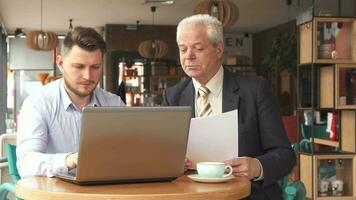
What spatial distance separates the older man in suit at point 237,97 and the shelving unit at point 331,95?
3651 mm

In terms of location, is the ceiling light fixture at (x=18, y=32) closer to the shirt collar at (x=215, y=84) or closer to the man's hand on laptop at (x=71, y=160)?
the shirt collar at (x=215, y=84)

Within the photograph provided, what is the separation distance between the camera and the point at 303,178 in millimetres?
6164

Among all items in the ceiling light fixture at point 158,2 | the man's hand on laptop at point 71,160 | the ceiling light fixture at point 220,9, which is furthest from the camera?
the ceiling light fixture at point 158,2

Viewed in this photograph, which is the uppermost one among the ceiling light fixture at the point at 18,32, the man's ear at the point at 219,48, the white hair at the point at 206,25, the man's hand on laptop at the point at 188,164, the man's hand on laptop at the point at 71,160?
the ceiling light fixture at the point at 18,32

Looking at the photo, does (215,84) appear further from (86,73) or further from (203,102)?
(86,73)

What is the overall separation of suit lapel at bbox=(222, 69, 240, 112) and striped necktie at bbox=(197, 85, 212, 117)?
8 cm

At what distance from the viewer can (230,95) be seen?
2359 mm

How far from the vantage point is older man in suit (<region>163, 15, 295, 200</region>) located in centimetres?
229

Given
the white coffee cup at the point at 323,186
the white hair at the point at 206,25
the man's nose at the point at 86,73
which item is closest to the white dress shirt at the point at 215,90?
the white hair at the point at 206,25

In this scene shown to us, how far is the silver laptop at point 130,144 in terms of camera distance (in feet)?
5.12

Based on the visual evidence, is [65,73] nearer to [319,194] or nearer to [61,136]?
[61,136]

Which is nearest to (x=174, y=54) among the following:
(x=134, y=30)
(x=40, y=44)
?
(x=134, y=30)

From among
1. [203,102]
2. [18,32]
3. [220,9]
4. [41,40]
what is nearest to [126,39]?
[41,40]

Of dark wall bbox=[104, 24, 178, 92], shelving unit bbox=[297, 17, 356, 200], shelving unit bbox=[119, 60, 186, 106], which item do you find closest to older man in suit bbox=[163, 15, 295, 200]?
shelving unit bbox=[297, 17, 356, 200]
